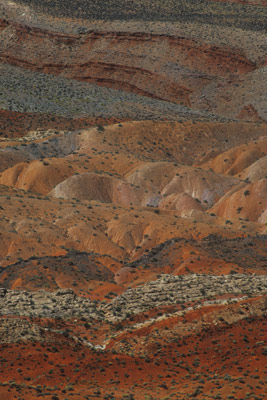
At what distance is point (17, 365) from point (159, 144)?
65526 mm

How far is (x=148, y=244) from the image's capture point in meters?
62.6

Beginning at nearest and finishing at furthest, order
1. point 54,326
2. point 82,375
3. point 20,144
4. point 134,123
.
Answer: point 82,375
point 54,326
point 20,144
point 134,123

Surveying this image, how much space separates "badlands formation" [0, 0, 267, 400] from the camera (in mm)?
36250

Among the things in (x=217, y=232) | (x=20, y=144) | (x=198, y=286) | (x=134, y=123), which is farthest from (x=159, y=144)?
(x=198, y=286)

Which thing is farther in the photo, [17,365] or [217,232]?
[217,232]

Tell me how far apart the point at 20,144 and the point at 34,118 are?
59.5 feet

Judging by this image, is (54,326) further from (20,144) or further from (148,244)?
(20,144)

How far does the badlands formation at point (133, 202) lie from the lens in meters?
36.2

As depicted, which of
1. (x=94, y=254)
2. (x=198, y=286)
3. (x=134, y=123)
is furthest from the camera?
(x=134, y=123)

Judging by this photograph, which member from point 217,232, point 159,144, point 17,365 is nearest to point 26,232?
point 217,232

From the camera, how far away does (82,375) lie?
114ft

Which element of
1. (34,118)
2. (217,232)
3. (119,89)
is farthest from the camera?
(119,89)

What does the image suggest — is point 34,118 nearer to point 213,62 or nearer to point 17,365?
point 213,62

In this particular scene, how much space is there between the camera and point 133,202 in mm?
78375
